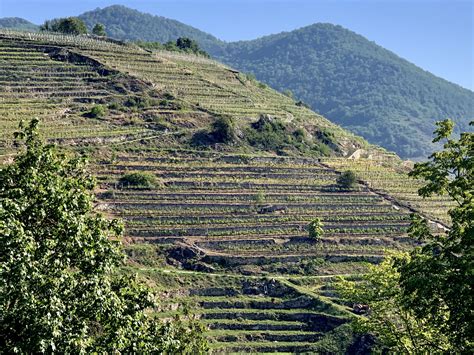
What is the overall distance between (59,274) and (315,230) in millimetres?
43620

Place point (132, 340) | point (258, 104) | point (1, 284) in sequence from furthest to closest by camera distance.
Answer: point (258, 104) → point (132, 340) → point (1, 284)

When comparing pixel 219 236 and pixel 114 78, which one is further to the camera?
pixel 114 78

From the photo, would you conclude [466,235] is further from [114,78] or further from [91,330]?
[114,78]

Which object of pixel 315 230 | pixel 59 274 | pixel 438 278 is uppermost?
pixel 438 278

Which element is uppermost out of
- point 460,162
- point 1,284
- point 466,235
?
point 460,162

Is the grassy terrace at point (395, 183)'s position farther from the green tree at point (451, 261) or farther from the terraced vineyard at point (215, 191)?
the green tree at point (451, 261)

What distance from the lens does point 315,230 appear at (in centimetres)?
5688

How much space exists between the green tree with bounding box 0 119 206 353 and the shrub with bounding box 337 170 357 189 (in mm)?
52723

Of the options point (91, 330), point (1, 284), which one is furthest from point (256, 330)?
point (1, 284)

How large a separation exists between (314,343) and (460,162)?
28666 mm

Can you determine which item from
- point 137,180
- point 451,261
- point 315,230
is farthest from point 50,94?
point 451,261

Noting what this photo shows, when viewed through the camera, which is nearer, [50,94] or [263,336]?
[263,336]

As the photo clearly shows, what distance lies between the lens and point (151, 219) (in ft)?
185

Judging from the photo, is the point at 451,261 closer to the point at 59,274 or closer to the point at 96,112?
the point at 59,274
